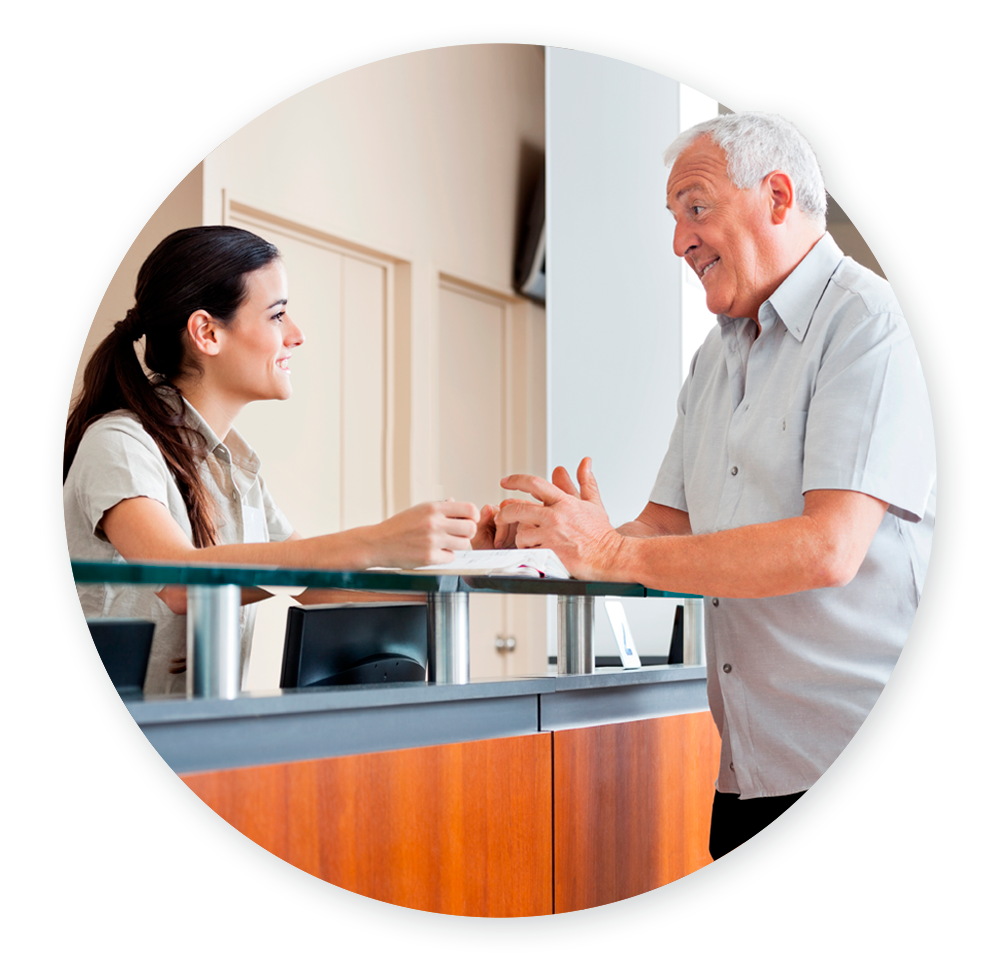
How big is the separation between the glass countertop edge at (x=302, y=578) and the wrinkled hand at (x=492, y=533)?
27 cm

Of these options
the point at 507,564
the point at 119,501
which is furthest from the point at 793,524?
the point at 119,501

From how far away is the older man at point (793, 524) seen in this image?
1.22 metres

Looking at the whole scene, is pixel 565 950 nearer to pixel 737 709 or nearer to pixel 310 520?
pixel 737 709

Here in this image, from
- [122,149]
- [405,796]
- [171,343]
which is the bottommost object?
[405,796]

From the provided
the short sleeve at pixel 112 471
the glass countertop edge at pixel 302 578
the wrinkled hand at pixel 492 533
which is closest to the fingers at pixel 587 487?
the wrinkled hand at pixel 492 533

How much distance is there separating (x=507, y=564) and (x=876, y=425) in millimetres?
446

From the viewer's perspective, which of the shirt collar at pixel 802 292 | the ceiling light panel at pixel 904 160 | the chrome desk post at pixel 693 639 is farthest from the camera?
the ceiling light panel at pixel 904 160

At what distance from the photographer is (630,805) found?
1.54 metres

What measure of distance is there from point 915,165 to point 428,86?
179 centimetres

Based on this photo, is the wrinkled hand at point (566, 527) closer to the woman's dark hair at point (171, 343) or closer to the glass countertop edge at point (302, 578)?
the glass countertop edge at point (302, 578)

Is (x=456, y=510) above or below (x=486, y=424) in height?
below

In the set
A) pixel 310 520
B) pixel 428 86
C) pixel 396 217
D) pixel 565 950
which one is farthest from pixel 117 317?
pixel 565 950

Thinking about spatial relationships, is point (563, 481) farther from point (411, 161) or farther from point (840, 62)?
point (411, 161)

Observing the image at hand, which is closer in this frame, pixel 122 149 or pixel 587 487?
pixel 587 487
